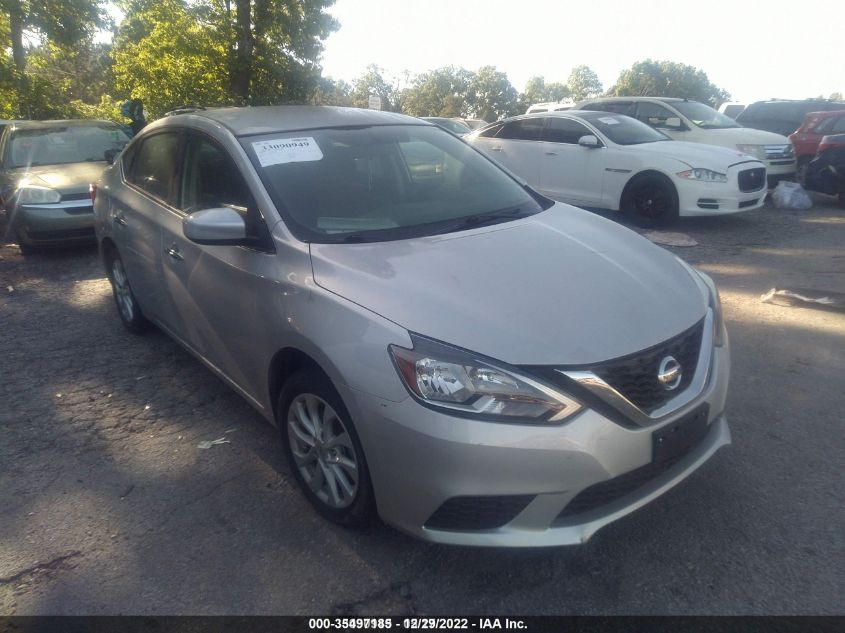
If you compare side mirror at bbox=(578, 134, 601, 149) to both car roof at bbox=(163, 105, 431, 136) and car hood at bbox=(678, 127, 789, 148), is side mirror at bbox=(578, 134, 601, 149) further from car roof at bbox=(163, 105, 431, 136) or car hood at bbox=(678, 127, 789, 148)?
car roof at bbox=(163, 105, 431, 136)

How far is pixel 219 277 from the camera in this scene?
11.3ft

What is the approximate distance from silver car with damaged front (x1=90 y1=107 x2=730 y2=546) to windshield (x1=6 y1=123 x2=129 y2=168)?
19.5ft

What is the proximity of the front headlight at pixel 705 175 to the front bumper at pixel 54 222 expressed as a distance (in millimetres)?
7186

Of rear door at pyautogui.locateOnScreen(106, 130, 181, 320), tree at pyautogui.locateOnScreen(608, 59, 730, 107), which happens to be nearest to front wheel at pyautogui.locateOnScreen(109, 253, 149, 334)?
rear door at pyautogui.locateOnScreen(106, 130, 181, 320)

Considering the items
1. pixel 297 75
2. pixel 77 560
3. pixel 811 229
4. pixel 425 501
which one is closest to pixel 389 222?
pixel 425 501

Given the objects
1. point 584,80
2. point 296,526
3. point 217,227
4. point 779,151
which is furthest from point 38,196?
point 584,80

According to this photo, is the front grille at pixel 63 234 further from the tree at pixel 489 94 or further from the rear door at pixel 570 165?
the tree at pixel 489 94

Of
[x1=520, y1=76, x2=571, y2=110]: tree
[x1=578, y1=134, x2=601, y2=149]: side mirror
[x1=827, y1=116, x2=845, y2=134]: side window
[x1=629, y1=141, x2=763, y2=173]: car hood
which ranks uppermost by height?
[x1=520, y1=76, x2=571, y2=110]: tree

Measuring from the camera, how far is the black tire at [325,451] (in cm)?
268

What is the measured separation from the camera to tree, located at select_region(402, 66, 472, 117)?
2689 inches

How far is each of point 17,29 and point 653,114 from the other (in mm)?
16239

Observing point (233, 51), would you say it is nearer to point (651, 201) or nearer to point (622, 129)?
point (622, 129)

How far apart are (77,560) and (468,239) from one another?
2200 millimetres

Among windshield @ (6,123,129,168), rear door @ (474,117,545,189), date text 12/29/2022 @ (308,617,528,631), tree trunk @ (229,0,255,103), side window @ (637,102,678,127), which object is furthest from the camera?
tree trunk @ (229,0,255,103)
